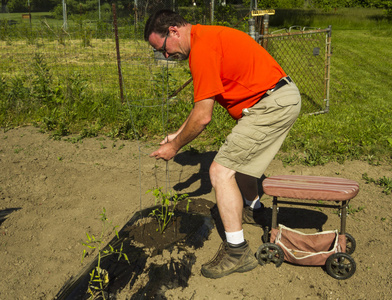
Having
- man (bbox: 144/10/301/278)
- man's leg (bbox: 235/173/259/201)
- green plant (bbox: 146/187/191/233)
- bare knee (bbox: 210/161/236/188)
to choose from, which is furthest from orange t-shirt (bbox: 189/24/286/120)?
green plant (bbox: 146/187/191/233)

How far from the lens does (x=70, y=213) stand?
3885 millimetres

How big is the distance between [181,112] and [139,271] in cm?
336

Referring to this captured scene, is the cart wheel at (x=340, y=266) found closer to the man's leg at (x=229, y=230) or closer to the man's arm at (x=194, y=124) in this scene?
the man's leg at (x=229, y=230)

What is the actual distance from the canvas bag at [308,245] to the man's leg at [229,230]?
0.26 meters

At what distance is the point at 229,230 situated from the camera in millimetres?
3021

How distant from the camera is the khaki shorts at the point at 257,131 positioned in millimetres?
2893

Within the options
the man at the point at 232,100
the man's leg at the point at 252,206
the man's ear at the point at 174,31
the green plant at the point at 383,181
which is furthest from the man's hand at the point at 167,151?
the green plant at the point at 383,181

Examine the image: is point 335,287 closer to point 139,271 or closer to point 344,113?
point 139,271

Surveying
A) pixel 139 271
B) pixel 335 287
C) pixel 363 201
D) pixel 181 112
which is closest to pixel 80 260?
pixel 139 271

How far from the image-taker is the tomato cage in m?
2.90

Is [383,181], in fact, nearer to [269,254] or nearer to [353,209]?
[353,209]

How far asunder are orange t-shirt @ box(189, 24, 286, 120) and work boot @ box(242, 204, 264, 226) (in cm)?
107

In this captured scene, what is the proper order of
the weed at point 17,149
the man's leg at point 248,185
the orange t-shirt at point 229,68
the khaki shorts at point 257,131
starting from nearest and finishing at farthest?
the orange t-shirt at point 229,68, the khaki shorts at point 257,131, the man's leg at point 248,185, the weed at point 17,149

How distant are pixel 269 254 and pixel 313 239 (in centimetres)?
35
